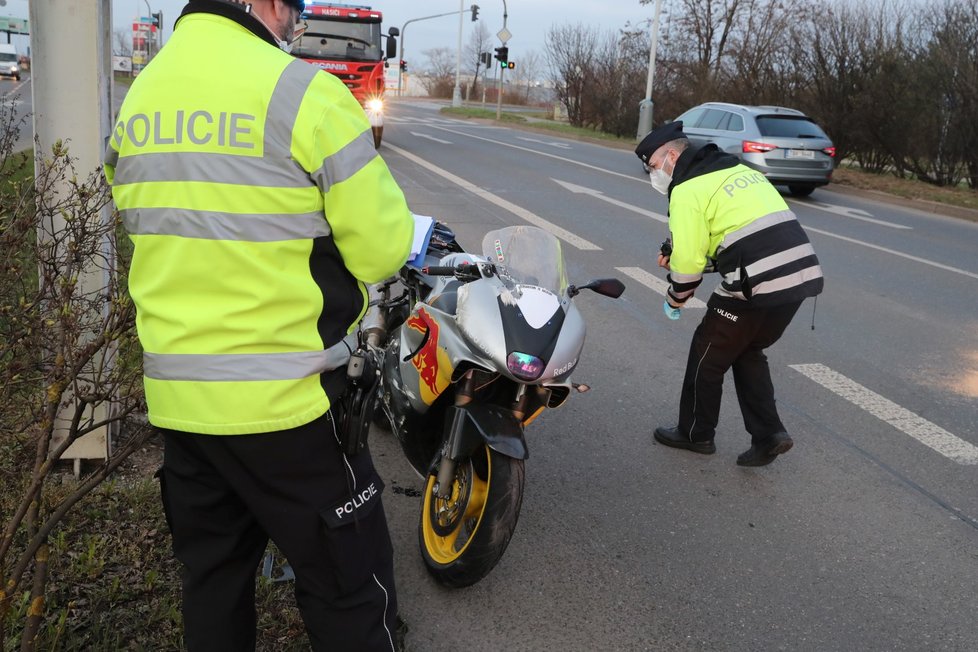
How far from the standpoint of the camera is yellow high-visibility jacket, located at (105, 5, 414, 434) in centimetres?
195

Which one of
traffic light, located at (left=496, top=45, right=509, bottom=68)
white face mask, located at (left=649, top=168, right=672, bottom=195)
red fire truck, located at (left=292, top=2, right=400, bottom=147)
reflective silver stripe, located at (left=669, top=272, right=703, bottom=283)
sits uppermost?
traffic light, located at (left=496, top=45, right=509, bottom=68)

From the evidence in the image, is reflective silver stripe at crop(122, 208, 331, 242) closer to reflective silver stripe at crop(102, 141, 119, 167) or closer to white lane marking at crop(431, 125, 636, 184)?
reflective silver stripe at crop(102, 141, 119, 167)

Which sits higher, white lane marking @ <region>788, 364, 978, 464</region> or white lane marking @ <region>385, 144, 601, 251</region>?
white lane marking @ <region>385, 144, 601, 251</region>

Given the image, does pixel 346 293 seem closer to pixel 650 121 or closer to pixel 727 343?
pixel 727 343

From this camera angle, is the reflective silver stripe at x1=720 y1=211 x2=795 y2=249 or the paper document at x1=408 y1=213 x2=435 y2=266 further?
the reflective silver stripe at x1=720 y1=211 x2=795 y2=249

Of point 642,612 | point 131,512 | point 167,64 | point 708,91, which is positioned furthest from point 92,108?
point 708,91

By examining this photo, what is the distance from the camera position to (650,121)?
28750 millimetres

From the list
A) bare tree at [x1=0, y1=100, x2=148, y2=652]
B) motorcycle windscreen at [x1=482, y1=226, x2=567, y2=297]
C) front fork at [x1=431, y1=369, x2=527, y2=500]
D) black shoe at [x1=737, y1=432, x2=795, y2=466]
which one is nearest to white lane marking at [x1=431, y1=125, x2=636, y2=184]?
black shoe at [x1=737, y1=432, x2=795, y2=466]

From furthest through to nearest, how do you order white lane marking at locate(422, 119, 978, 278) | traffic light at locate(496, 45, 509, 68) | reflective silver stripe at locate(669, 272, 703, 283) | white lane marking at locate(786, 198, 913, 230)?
1. traffic light at locate(496, 45, 509, 68)
2. white lane marking at locate(786, 198, 913, 230)
3. white lane marking at locate(422, 119, 978, 278)
4. reflective silver stripe at locate(669, 272, 703, 283)

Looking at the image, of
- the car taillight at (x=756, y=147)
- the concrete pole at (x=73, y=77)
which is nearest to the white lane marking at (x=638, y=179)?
the car taillight at (x=756, y=147)

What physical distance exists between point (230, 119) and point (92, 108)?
6.50 ft

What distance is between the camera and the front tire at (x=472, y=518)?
3162 mm

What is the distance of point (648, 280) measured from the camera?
338 inches

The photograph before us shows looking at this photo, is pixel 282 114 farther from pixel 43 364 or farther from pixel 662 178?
pixel 662 178
